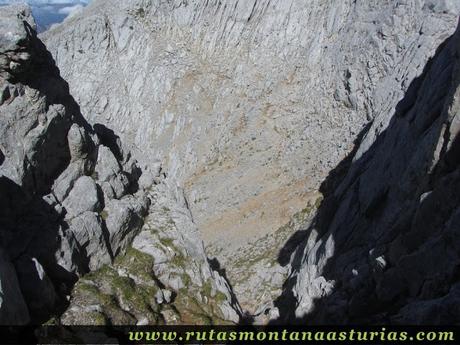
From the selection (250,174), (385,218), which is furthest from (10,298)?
(250,174)

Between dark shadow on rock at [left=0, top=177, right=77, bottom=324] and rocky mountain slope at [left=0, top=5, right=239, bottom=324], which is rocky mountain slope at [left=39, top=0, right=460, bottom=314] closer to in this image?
rocky mountain slope at [left=0, top=5, right=239, bottom=324]

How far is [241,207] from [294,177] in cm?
521

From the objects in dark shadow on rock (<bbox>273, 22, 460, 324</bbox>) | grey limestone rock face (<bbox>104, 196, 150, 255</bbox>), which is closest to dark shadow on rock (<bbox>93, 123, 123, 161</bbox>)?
grey limestone rock face (<bbox>104, 196, 150, 255</bbox>)

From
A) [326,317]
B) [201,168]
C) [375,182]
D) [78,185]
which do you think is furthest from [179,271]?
[201,168]

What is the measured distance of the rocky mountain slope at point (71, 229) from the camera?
17.1 meters

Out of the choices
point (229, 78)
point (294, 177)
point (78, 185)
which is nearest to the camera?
point (78, 185)

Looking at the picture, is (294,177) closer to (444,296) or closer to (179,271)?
(179,271)

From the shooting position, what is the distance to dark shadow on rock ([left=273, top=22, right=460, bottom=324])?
620 inches

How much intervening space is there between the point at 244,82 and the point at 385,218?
34.2 m

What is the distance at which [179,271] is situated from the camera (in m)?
22.0

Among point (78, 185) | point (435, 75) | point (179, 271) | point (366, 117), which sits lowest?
point (179, 271)

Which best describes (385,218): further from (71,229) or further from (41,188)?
(41,188)

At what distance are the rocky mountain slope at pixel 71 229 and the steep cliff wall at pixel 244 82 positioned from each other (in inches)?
383

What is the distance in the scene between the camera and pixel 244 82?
51875mm
